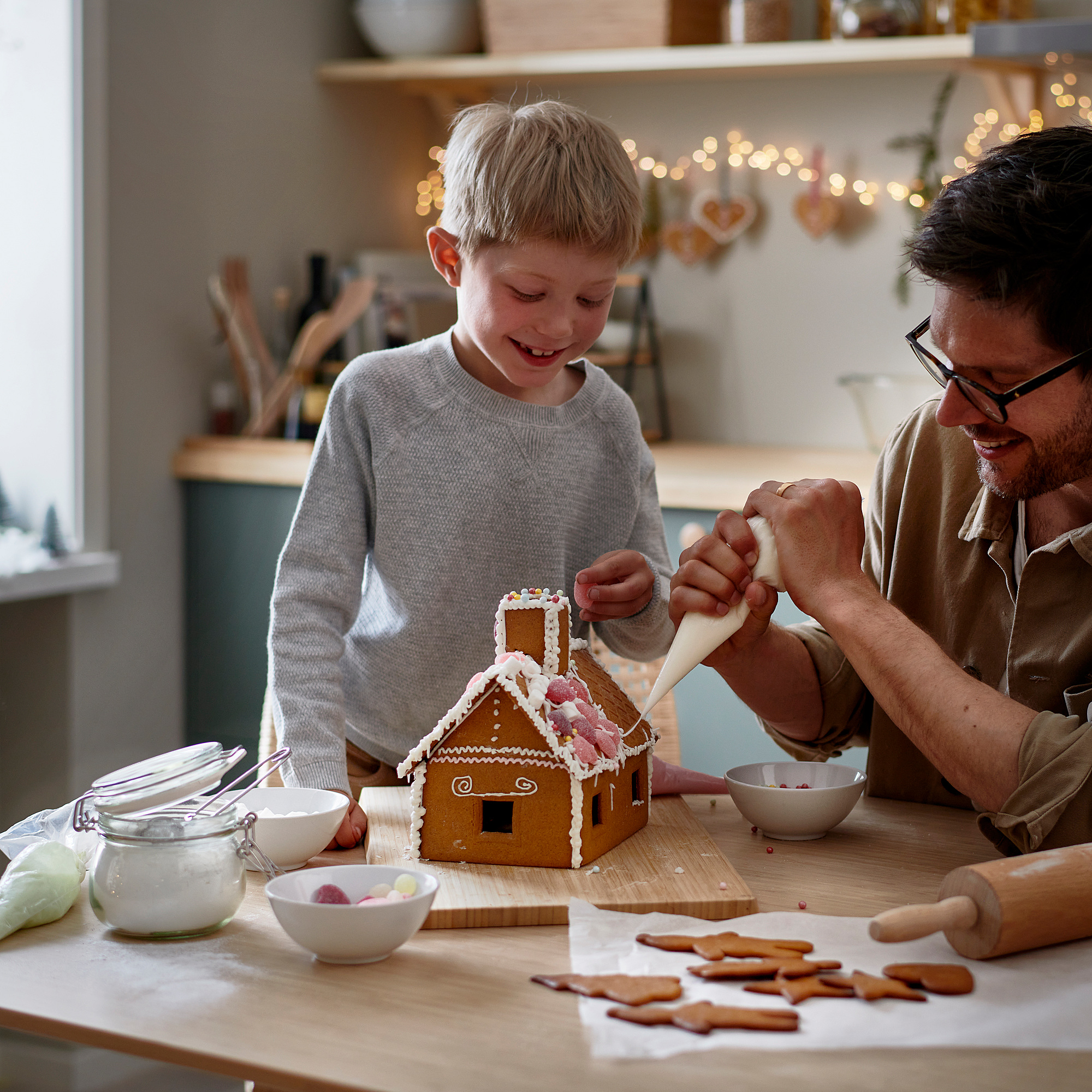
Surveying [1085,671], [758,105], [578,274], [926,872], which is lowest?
[926,872]

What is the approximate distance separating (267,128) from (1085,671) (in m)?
2.28

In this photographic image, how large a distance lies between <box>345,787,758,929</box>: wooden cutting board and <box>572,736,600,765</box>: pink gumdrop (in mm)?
83

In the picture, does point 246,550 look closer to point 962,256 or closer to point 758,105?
point 758,105

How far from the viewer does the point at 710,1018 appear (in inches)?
30.8

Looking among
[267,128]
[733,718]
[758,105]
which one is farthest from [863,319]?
[267,128]

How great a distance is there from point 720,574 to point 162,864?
0.52 meters

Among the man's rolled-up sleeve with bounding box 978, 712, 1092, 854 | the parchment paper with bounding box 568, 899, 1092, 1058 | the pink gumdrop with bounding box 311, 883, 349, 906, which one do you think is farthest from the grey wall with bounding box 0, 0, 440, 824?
the man's rolled-up sleeve with bounding box 978, 712, 1092, 854

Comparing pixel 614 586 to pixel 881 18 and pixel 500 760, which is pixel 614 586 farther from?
pixel 881 18

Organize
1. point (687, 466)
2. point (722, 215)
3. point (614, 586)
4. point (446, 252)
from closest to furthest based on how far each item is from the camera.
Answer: point (614, 586) < point (446, 252) < point (687, 466) < point (722, 215)

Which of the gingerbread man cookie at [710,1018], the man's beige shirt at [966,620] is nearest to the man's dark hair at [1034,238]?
the man's beige shirt at [966,620]

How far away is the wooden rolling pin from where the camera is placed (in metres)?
0.85

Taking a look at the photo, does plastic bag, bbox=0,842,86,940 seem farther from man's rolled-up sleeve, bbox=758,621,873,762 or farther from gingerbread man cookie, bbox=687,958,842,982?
man's rolled-up sleeve, bbox=758,621,873,762

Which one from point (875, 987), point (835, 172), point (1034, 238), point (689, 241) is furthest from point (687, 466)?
point (875, 987)

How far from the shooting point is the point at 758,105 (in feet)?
9.72
